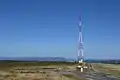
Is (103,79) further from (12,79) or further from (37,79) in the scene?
(12,79)

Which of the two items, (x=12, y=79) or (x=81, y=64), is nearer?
(x=12, y=79)

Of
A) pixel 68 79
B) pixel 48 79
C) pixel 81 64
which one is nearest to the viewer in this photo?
pixel 48 79

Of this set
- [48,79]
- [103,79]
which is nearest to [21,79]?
[48,79]

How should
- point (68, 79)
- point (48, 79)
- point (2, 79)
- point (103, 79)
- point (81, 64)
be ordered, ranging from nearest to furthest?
point (2, 79) → point (48, 79) → point (68, 79) → point (103, 79) → point (81, 64)

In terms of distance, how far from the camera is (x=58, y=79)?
186 feet

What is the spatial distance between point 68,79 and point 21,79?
11.8 metres

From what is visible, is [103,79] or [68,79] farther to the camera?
[103,79]

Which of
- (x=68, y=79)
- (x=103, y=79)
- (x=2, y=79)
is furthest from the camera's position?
(x=103, y=79)

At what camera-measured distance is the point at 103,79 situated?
67.4 m

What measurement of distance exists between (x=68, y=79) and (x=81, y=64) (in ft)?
146

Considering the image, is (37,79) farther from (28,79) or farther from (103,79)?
(103,79)

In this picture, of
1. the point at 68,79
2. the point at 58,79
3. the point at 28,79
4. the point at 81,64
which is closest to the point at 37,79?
the point at 28,79

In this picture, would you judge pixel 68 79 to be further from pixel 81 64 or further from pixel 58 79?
pixel 81 64

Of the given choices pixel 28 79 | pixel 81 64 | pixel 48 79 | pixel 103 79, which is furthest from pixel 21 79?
pixel 81 64
